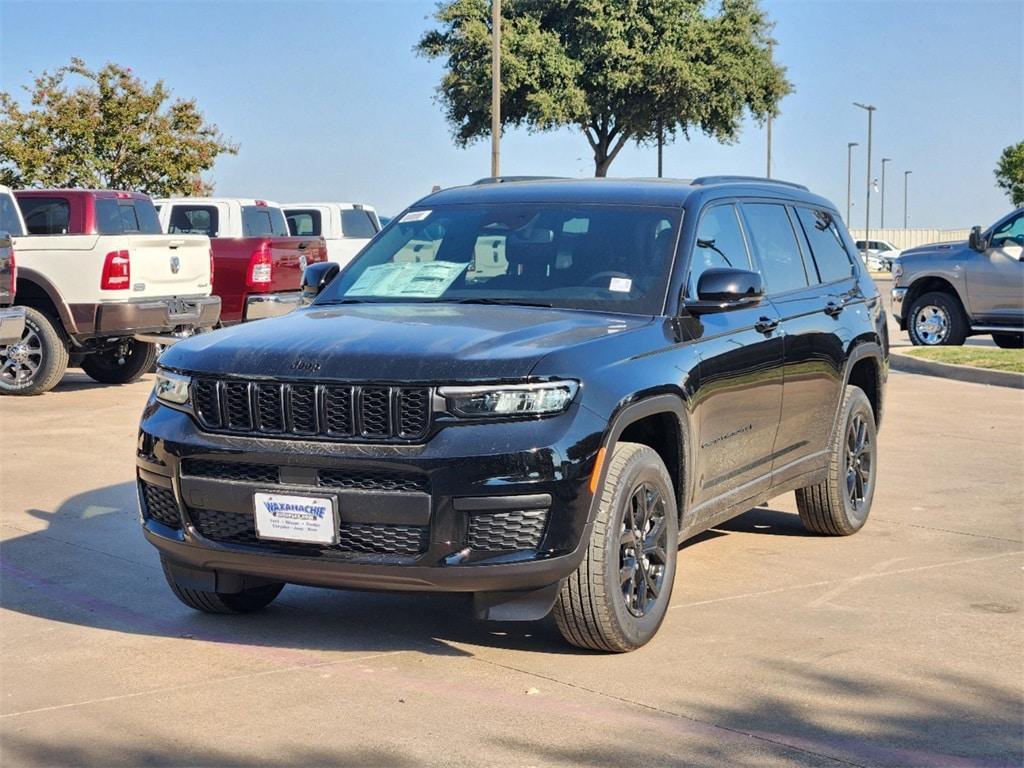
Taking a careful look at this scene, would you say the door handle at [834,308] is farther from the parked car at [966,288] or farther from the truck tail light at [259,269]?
the truck tail light at [259,269]

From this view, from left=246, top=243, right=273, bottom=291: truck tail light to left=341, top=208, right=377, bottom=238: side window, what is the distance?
237 inches

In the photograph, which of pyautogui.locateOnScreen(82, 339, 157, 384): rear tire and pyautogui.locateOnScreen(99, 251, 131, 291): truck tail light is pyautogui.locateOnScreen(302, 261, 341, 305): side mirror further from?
pyautogui.locateOnScreen(82, 339, 157, 384): rear tire

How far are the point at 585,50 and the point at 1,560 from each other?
42.0 metres

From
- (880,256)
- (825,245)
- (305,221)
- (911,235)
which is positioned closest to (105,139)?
(305,221)

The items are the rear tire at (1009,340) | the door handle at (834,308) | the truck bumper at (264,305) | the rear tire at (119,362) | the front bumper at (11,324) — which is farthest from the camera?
→ the rear tire at (1009,340)

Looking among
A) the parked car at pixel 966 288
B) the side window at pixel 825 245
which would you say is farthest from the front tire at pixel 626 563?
the parked car at pixel 966 288

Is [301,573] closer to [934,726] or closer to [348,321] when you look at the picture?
[348,321]

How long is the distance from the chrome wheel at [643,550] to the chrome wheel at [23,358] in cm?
1033

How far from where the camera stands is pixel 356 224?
24.7 metres

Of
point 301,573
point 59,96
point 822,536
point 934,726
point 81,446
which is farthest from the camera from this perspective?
point 59,96

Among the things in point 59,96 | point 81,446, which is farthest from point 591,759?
point 59,96

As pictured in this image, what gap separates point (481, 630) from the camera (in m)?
5.92

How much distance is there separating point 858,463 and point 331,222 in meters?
17.3

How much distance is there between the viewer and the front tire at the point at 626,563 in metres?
5.25
